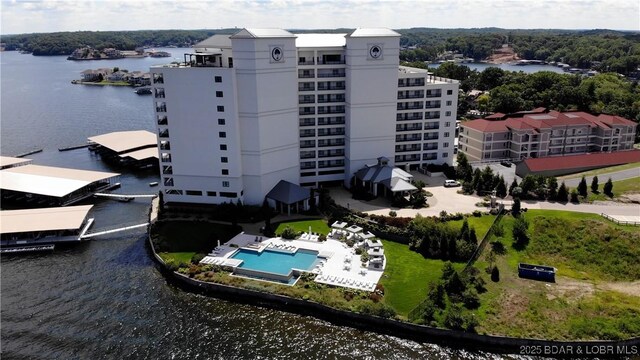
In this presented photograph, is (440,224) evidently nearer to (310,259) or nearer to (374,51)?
(310,259)

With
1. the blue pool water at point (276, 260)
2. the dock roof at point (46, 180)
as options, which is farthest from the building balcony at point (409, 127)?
the dock roof at point (46, 180)

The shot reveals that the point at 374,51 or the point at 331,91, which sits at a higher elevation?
the point at 374,51

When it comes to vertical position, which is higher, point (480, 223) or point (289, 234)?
point (480, 223)

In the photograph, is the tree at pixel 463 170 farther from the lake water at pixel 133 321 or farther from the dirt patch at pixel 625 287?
the lake water at pixel 133 321

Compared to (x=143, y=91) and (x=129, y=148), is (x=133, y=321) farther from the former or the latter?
(x=143, y=91)

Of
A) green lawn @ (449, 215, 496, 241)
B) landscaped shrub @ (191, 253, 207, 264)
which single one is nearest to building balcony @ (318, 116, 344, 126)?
green lawn @ (449, 215, 496, 241)

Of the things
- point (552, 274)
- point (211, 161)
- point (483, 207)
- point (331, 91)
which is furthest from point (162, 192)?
point (552, 274)

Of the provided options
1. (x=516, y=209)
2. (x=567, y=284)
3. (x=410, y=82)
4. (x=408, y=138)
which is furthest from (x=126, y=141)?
(x=567, y=284)
